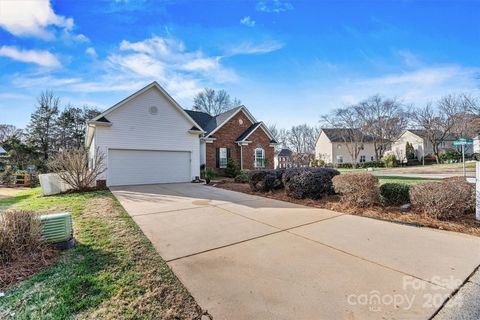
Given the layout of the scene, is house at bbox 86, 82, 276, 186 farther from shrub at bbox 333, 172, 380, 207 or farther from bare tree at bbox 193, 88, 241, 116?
bare tree at bbox 193, 88, 241, 116

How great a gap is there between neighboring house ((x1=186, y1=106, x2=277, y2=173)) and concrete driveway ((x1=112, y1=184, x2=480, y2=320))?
12.3 metres

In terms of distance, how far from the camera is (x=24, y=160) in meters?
22.6

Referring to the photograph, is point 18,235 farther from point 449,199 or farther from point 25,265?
point 449,199


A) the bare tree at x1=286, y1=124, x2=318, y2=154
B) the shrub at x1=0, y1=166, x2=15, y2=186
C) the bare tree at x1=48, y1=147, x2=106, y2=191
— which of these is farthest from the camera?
the bare tree at x1=286, y1=124, x2=318, y2=154

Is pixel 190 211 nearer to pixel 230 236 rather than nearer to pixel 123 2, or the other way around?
pixel 230 236

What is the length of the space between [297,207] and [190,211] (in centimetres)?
326

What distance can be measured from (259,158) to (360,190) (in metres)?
13.7

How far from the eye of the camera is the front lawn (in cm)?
212

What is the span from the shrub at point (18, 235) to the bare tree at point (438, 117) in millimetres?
42611

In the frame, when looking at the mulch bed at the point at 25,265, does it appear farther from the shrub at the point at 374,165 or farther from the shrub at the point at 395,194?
the shrub at the point at 374,165

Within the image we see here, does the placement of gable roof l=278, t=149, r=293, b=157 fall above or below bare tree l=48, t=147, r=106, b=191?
above

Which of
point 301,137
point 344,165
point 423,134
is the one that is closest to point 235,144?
point 344,165

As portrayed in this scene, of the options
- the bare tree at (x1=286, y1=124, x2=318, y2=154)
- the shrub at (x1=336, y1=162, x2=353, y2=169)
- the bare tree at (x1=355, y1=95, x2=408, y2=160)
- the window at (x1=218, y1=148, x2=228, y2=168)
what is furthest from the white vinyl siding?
the bare tree at (x1=286, y1=124, x2=318, y2=154)

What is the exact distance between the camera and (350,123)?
37.2 metres
